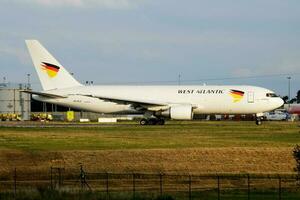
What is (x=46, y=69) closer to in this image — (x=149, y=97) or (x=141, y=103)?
(x=149, y=97)

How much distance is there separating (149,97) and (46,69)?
12.3 meters

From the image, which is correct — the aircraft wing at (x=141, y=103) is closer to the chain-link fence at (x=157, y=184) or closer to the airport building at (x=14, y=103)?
the chain-link fence at (x=157, y=184)

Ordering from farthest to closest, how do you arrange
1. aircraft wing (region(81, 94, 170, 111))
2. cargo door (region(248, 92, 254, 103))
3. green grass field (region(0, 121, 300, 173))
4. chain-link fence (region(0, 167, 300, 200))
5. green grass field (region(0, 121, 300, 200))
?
cargo door (region(248, 92, 254, 103)) → aircraft wing (region(81, 94, 170, 111)) → green grass field (region(0, 121, 300, 173)) → green grass field (region(0, 121, 300, 200)) → chain-link fence (region(0, 167, 300, 200))

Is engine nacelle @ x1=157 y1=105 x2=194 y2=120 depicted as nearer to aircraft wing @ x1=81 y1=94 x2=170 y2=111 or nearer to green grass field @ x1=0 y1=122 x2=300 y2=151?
aircraft wing @ x1=81 y1=94 x2=170 y2=111

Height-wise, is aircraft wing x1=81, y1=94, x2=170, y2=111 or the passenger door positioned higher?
the passenger door

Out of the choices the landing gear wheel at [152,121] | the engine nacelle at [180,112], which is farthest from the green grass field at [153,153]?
the landing gear wheel at [152,121]

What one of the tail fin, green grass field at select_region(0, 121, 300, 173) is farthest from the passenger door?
the tail fin

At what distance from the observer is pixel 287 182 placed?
44594 millimetres

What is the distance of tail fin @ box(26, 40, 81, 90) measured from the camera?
8444 centimetres

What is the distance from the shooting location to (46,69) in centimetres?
8444

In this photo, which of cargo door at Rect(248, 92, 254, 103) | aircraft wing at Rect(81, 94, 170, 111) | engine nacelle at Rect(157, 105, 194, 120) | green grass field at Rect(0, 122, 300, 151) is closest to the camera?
green grass field at Rect(0, 122, 300, 151)

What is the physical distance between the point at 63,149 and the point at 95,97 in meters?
28.9

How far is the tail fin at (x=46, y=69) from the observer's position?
277ft

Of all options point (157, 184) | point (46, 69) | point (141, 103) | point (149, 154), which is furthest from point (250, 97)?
point (157, 184)
